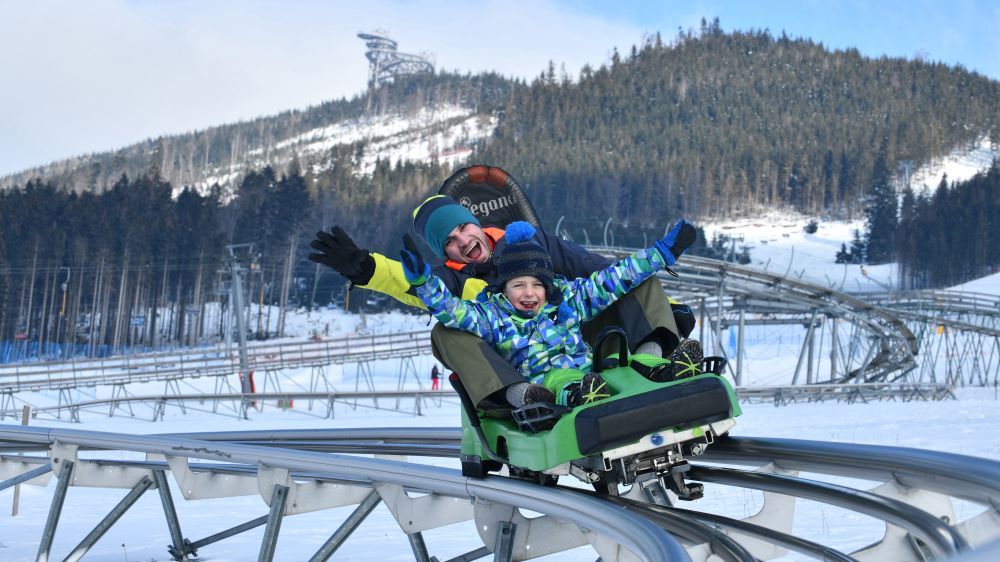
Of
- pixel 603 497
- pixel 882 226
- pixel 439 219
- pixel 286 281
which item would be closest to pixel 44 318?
pixel 286 281

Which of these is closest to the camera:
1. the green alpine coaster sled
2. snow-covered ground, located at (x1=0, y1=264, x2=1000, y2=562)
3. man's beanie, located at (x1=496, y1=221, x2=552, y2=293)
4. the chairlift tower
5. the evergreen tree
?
the green alpine coaster sled

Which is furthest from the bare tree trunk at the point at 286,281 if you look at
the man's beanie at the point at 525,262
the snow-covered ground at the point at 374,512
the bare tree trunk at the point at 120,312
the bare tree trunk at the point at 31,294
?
the man's beanie at the point at 525,262

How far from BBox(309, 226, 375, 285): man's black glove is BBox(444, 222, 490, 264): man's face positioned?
31.8 inches

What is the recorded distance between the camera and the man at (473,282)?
366 cm

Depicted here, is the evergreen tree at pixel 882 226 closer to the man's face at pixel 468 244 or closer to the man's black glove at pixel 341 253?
the man's face at pixel 468 244

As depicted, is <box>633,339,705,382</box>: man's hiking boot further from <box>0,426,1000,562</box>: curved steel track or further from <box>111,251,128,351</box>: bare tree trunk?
<box>111,251,128,351</box>: bare tree trunk

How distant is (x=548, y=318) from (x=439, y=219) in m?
0.86

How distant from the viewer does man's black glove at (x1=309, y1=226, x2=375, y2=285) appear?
3.63 meters

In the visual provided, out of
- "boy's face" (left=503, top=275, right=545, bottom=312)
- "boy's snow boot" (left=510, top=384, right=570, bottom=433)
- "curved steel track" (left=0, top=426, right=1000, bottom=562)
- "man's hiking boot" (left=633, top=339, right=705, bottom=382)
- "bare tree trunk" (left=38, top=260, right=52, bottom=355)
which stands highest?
"boy's face" (left=503, top=275, right=545, bottom=312)

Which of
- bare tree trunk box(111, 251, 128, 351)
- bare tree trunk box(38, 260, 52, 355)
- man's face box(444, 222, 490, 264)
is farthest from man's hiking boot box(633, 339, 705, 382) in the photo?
bare tree trunk box(38, 260, 52, 355)

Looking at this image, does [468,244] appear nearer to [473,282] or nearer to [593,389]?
[473,282]

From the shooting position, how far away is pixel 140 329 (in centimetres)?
6378

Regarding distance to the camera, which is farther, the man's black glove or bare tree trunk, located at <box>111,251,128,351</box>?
bare tree trunk, located at <box>111,251,128,351</box>

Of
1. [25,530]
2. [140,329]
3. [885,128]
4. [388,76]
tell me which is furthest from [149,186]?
[388,76]
